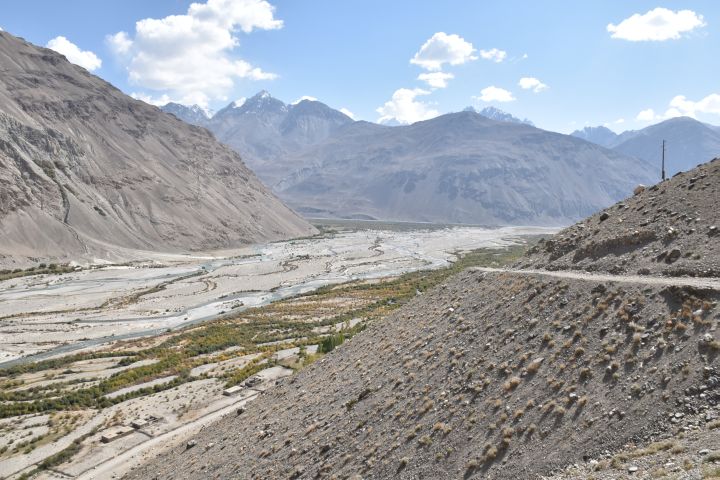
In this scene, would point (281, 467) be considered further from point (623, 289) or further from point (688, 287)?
point (688, 287)

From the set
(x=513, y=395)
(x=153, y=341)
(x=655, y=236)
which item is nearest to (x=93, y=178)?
(x=153, y=341)

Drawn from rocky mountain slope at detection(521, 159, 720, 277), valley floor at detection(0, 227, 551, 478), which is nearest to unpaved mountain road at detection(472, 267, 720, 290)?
rocky mountain slope at detection(521, 159, 720, 277)

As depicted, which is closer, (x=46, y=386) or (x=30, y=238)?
(x=46, y=386)

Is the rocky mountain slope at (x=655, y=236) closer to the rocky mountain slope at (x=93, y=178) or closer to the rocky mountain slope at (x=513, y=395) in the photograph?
the rocky mountain slope at (x=513, y=395)

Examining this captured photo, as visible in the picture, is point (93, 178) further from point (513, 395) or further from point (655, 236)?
point (513, 395)

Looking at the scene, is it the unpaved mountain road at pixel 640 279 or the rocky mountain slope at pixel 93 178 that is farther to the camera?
the rocky mountain slope at pixel 93 178

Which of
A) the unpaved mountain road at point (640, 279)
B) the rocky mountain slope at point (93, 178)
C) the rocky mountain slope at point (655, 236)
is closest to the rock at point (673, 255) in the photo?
Answer: the rocky mountain slope at point (655, 236)

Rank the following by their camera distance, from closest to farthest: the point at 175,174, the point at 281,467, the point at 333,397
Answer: the point at 281,467
the point at 333,397
the point at 175,174

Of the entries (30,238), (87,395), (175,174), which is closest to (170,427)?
(87,395)
